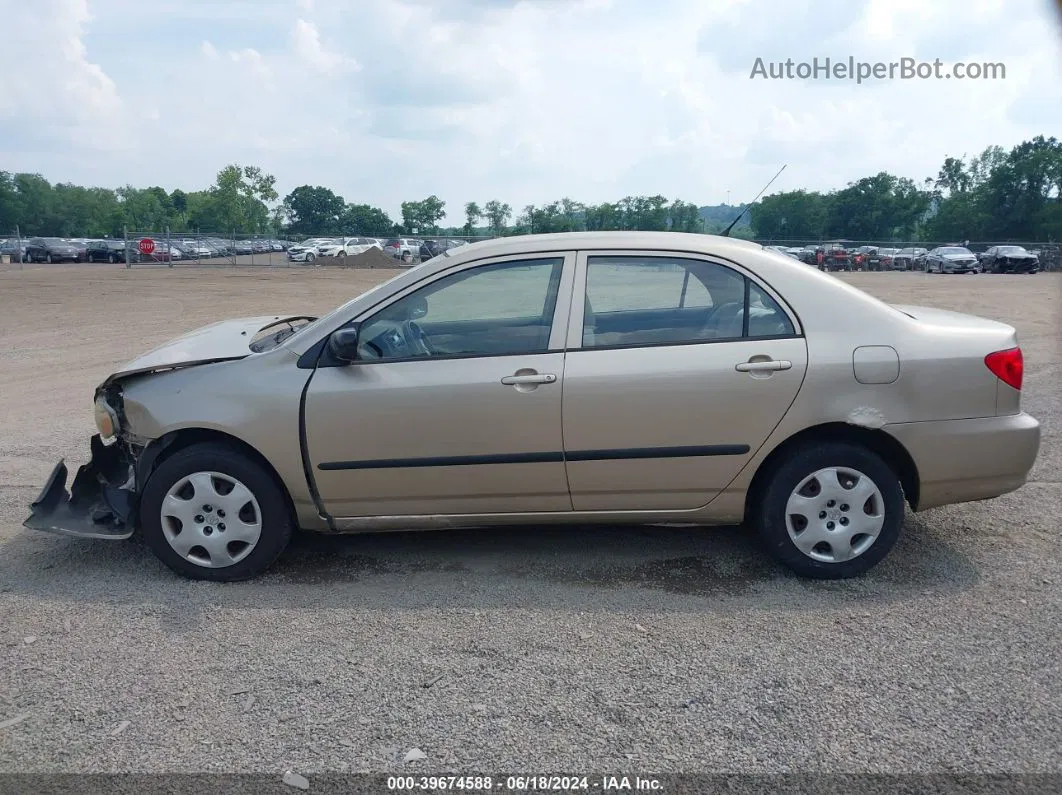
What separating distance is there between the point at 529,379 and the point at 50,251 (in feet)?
168

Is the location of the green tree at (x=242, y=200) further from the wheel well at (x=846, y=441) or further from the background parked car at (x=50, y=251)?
the wheel well at (x=846, y=441)

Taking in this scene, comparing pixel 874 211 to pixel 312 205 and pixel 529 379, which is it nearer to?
pixel 312 205

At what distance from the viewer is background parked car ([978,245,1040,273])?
4172 cm

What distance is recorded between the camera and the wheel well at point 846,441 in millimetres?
4273

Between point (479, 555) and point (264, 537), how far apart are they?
1.12 metres

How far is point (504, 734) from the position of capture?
10.0 feet

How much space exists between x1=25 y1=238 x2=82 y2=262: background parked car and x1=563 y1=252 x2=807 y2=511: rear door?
5083cm

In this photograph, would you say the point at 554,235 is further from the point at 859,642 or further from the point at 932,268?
the point at 932,268

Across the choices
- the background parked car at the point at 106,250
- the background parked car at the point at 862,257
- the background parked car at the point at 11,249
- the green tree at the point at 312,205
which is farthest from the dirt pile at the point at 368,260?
the green tree at the point at 312,205

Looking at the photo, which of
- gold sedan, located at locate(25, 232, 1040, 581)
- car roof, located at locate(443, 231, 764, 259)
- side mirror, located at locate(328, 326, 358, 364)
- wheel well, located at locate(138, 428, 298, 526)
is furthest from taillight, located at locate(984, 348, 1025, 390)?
wheel well, located at locate(138, 428, 298, 526)

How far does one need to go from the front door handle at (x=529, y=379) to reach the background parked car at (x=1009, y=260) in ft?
146

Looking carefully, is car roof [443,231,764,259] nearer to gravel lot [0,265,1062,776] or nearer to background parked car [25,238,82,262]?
gravel lot [0,265,1062,776]

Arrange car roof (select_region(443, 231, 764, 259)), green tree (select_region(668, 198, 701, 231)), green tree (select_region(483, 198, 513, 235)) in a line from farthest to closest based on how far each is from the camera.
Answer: green tree (select_region(483, 198, 513, 235)), green tree (select_region(668, 198, 701, 231)), car roof (select_region(443, 231, 764, 259))

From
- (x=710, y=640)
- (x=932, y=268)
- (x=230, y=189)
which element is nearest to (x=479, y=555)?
(x=710, y=640)
